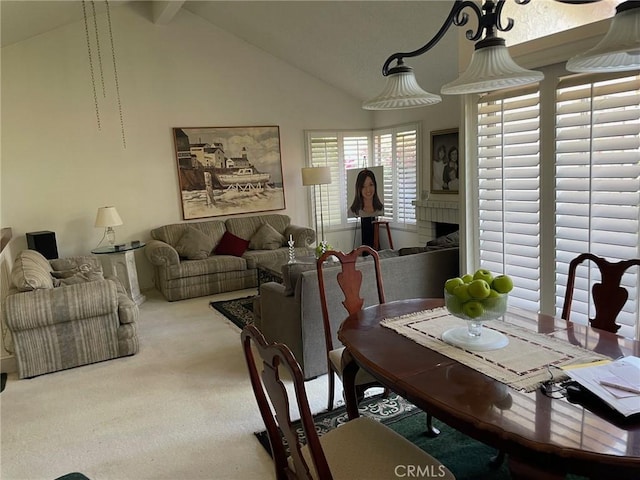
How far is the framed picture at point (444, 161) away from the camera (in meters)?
5.79

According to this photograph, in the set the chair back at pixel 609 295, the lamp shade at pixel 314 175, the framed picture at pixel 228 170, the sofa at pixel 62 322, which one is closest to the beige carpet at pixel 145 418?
the sofa at pixel 62 322

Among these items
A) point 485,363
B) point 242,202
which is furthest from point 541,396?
point 242,202

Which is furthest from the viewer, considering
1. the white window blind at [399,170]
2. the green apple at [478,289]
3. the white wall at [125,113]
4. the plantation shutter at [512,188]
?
the white window blind at [399,170]

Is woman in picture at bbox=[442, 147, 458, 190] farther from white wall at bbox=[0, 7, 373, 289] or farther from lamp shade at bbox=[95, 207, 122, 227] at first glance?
lamp shade at bbox=[95, 207, 122, 227]

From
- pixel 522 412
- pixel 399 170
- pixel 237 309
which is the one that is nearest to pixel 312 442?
pixel 522 412

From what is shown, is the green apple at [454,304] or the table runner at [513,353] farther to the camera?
the green apple at [454,304]

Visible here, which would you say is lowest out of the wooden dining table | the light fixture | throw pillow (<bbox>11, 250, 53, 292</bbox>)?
the wooden dining table

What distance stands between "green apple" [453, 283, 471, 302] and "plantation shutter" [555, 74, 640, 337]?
1.17m

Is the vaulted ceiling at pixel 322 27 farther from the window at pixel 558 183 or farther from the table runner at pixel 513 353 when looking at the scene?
the table runner at pixel 513 353

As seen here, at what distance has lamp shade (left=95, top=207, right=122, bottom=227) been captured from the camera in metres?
5.36

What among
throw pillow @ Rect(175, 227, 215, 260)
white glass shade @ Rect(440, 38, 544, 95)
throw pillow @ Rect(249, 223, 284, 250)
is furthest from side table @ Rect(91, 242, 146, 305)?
white glass shade @ Rect(440, 38, 544, 95)

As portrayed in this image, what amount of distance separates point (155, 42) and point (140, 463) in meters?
5.34

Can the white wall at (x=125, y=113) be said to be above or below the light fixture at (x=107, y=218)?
above

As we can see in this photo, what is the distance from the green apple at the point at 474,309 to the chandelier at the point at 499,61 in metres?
0.79
